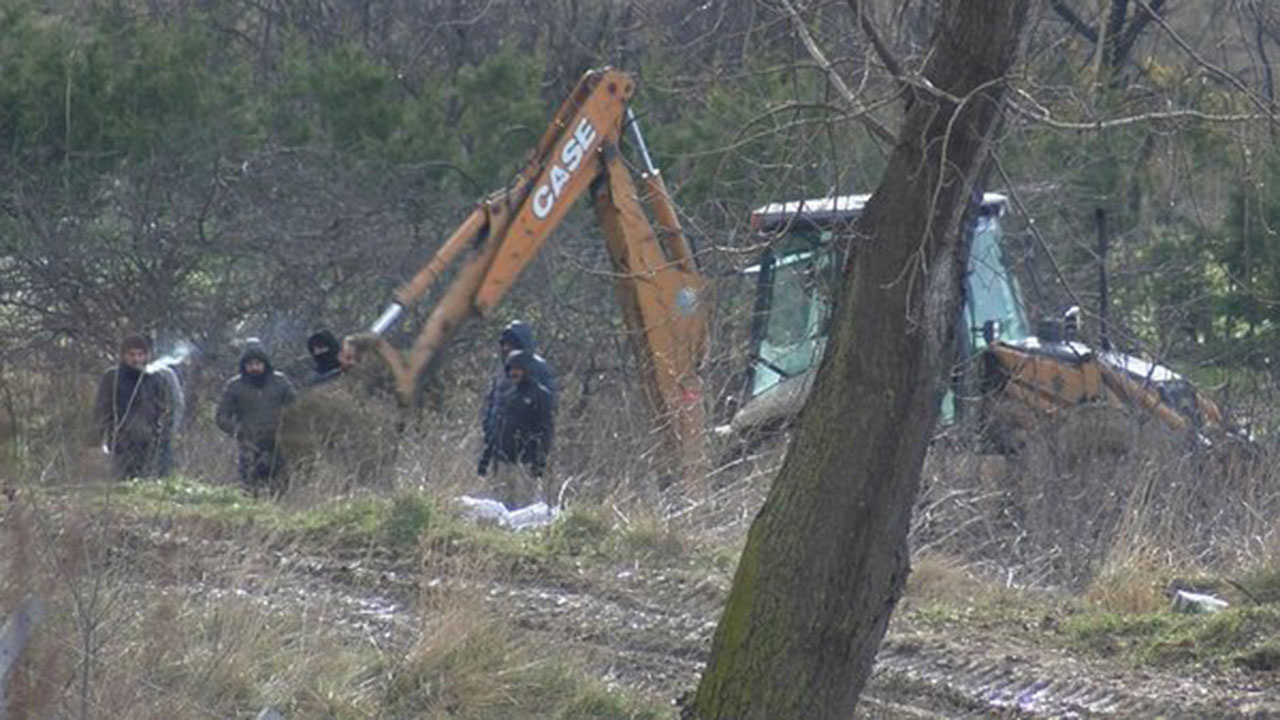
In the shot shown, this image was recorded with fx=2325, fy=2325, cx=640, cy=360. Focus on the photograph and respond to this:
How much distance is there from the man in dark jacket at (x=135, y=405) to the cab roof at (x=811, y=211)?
5.55m

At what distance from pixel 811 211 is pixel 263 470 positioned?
7.30 metres

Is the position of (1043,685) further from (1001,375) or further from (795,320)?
(1001,375)

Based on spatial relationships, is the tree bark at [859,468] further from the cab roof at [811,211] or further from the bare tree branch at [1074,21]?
the bare tree branch at [1074,21]

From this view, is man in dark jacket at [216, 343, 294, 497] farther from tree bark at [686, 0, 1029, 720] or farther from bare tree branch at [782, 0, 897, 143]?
bare tree branch at [782, 0, 897, 143]

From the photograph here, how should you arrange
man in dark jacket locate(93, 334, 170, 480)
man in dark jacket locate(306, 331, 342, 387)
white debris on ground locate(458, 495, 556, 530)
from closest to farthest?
white debris on ground locate(458, 495, 556, 530) < man in dark jacket locate(93, 334, 170, 480) < man in dark jacket locate(306, 331, 342, 387)

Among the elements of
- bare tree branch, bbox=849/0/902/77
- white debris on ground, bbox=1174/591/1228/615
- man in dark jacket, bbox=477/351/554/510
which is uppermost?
bare tree branch, bbox=849/0/902/77

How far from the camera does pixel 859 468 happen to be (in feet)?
21.7

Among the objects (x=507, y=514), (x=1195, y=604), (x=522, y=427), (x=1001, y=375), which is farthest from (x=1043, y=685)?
(x=1001, y=375)

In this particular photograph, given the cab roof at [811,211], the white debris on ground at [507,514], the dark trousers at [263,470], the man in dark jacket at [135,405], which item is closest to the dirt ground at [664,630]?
the white debris on ground at [507,514]

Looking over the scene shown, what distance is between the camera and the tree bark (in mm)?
6520

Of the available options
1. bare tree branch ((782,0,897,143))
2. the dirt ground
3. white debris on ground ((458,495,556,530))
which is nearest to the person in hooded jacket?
white debris on ground ((458,495,556,530))

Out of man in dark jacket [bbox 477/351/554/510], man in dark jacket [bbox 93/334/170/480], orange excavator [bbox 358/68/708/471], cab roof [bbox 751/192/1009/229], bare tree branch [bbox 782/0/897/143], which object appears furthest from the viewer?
orange excavator [bbox 358/68/708/471]

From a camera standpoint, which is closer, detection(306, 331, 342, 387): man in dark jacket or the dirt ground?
the dirt ground

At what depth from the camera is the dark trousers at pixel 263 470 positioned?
45.5 feet
